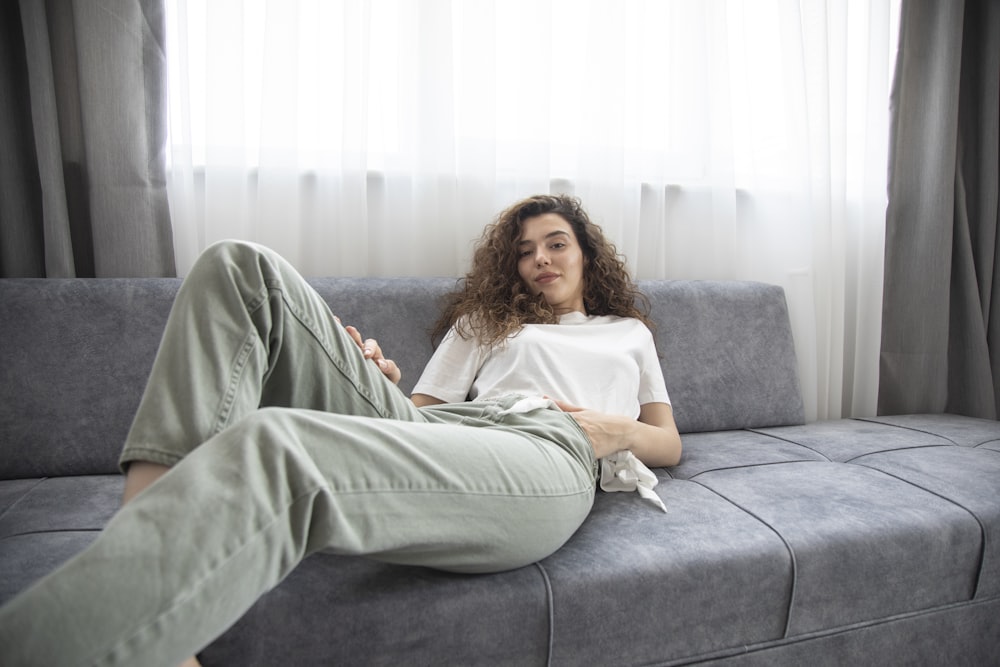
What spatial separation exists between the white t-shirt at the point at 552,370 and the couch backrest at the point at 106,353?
14 cm

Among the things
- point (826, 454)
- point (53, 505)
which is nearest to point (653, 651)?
point (826, 454)

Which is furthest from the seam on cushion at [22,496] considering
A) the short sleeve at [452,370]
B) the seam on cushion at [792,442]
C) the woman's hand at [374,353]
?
the seam on cushion at [792,442]

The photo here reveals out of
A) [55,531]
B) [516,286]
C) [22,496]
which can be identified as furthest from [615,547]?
[22,496]

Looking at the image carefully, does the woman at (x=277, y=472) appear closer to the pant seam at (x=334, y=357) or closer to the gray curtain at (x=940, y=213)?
the pant seam at (x=334, y=357)

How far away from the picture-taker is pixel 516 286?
5.01ft

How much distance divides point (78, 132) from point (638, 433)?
4.88 feet

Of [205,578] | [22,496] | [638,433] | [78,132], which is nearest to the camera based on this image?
[205,578]

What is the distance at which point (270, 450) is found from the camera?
24.5 inches

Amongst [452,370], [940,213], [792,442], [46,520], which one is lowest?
[792,442]

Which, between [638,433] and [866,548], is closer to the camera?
[866,548]

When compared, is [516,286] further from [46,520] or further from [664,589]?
[46,520]

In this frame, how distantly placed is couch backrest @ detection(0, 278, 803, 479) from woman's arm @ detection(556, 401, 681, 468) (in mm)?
304

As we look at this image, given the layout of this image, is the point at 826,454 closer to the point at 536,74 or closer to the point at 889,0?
the point at 536,74

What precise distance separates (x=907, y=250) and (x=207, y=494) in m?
2.29
